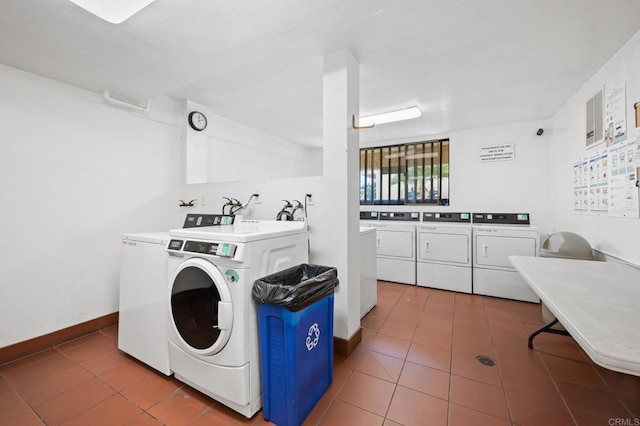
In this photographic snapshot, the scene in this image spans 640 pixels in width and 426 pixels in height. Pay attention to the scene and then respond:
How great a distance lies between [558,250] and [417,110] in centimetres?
214

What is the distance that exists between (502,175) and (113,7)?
4.71 meters

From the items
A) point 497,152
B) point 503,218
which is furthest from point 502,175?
point 503,218

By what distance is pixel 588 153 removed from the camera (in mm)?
2432

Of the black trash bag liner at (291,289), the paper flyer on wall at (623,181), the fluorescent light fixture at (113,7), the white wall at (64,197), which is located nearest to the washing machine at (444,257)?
the paper flyer on wall at (623,181)

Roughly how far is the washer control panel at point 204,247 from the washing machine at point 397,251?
3.02 meters

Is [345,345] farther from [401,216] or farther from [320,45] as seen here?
[401,216]

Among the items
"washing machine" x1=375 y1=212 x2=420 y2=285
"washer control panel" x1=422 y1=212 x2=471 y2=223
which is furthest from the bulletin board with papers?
"washing machine" x1=375 y1=212 x2=420 y2=285

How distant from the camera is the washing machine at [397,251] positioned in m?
3.76

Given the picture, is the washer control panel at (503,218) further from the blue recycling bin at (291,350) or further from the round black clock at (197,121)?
the round black clock at (197,121)

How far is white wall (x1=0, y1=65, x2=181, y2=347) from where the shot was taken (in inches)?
77.0

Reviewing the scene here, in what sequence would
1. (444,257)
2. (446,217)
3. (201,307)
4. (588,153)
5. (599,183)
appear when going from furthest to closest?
(446,217), (444,257), (588,153), (599,183), (201,307)

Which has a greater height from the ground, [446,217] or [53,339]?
[446,217]

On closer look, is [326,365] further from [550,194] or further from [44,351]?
[550,194]

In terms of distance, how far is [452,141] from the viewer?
4148mm
